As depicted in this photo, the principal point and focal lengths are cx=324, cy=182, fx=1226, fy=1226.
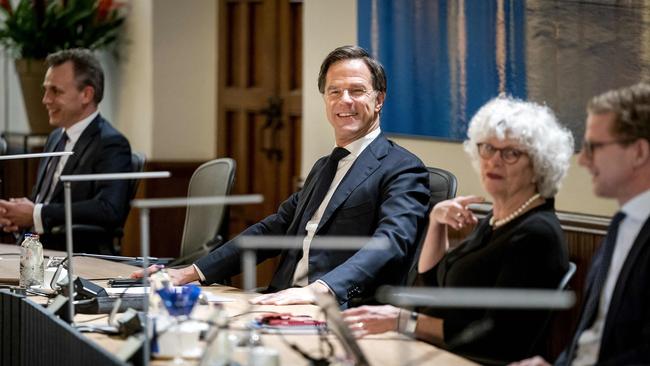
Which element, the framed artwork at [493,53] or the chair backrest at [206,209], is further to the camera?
the chair backrest at [206,209]

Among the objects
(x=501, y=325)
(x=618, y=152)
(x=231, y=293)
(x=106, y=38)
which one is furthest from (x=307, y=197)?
(x=106, y=38)

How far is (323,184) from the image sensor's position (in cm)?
372

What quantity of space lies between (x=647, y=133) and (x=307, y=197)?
1.55 meters

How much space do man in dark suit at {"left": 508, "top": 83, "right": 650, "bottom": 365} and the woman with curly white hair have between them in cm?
16

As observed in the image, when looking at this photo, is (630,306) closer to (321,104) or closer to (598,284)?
(598,284)

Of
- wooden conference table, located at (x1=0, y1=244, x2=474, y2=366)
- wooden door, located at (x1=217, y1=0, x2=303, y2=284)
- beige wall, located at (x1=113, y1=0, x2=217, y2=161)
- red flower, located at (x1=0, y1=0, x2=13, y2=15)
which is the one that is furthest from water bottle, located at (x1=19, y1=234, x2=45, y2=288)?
red flower, located at (x1=0, y1=0, x2=13, y2=15)

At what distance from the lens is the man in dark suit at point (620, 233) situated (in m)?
2.32

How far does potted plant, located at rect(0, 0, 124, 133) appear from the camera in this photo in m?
6.89

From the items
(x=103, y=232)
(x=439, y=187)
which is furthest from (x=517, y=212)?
(x=103, y=232)

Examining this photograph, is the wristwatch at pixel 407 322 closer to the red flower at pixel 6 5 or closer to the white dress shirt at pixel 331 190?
the white dress shirt at pixel 331 190

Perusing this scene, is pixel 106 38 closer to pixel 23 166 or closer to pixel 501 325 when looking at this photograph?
pixel 23 166

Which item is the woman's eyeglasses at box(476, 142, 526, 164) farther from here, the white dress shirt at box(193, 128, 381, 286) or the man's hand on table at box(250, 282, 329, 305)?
the white dress shirt at box(193, 128, 381, 286)

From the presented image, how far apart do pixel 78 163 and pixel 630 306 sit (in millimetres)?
3130

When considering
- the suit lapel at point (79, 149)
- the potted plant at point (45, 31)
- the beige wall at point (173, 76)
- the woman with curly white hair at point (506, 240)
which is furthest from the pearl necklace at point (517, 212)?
the potted plant at point (45, 31)
